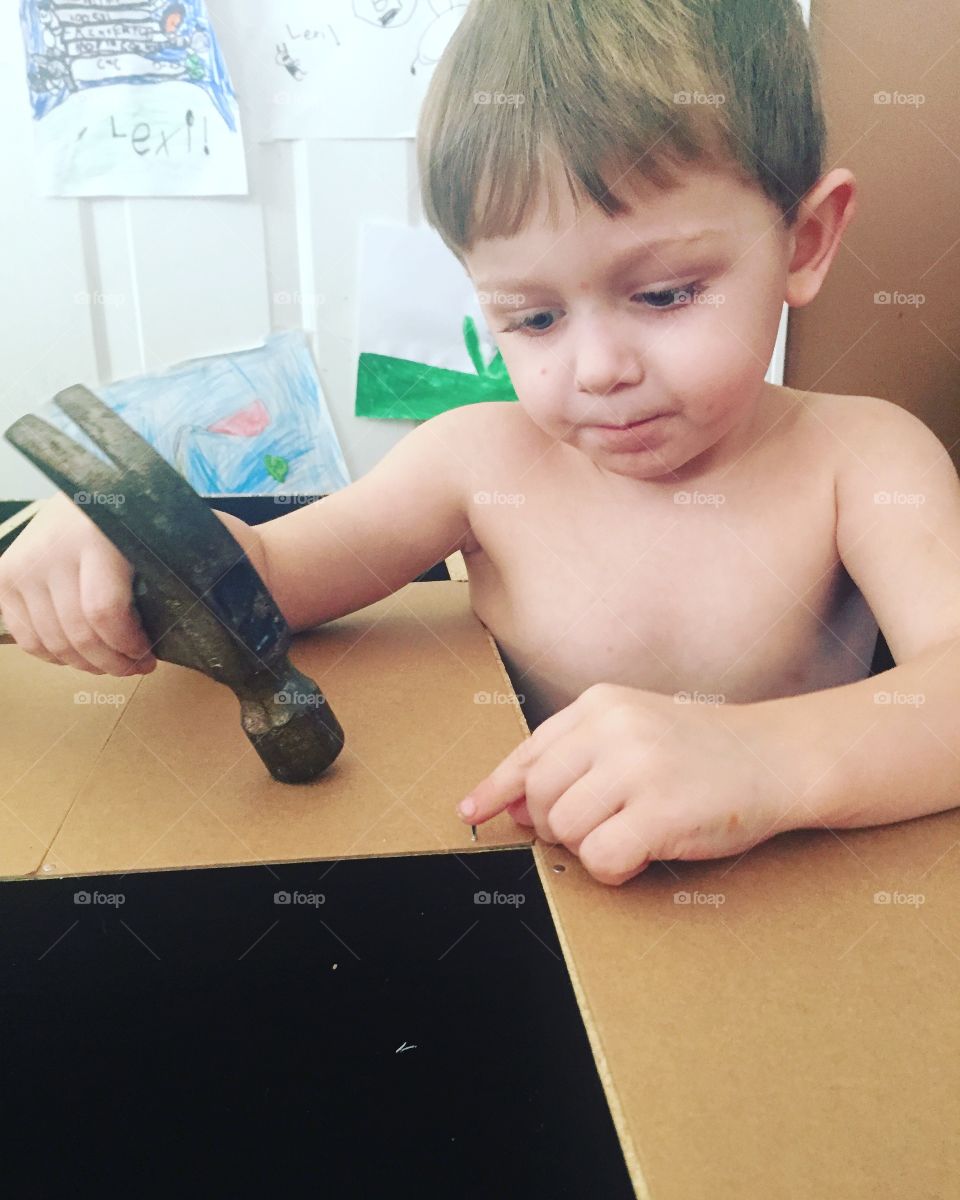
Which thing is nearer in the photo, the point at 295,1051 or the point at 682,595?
the point at 295,1051

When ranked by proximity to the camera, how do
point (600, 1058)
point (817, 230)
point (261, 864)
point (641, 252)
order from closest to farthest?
1. point (600, 1058)
2. point (261, 864)
3. point (641, 252)
4. point (817, 230)

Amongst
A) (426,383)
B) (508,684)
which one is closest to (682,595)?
(508,684)

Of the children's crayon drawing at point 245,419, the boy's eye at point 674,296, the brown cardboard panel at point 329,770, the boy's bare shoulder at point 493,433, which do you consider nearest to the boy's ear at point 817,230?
the boy's eye at point 674,296

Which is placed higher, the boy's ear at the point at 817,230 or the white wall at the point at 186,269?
the boy's ear at the point at 817,230

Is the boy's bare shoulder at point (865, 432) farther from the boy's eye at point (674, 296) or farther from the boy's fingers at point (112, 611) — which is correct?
the boy's fingers at point (112, 611)

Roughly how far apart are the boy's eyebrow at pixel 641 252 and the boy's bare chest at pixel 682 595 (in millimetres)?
206

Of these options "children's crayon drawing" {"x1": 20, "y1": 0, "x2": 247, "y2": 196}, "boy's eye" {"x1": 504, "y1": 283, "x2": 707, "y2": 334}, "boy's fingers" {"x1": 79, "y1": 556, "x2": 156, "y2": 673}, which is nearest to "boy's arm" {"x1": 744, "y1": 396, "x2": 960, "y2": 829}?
"boy's eye" {"x1": 504, "y1": 283, "x2": 707, "y2": 334}

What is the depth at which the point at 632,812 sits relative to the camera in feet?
1.32

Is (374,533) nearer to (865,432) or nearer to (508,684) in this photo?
(508,684)

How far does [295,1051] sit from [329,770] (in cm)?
14

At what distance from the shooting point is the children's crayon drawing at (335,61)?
1.15 metres

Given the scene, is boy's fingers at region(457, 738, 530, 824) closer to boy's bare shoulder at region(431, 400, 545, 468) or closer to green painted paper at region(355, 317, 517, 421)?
boy's bare shoulder at region(431, 400, 545, 468)

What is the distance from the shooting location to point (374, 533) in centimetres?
74

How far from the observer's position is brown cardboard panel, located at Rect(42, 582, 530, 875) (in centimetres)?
44
